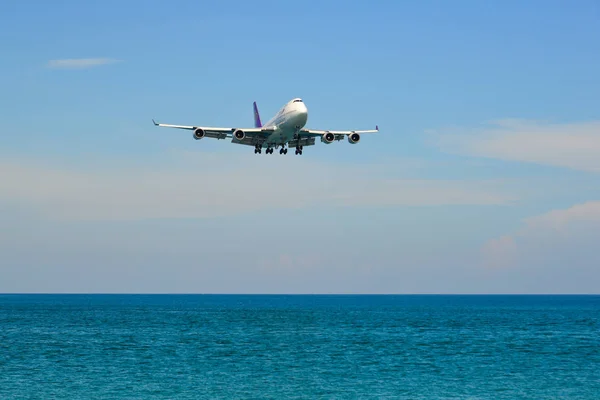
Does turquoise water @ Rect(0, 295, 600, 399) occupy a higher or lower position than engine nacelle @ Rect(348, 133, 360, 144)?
lower

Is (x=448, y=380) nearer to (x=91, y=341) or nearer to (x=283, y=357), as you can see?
→ (x=283, y=357)

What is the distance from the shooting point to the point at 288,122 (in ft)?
274

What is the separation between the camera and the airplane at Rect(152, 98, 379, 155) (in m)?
83.5

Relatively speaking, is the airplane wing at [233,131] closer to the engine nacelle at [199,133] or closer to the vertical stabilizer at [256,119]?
the engine nacelle at [199,133]

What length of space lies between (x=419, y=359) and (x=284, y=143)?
31435 millimetres

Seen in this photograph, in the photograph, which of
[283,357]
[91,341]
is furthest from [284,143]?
[91,341]

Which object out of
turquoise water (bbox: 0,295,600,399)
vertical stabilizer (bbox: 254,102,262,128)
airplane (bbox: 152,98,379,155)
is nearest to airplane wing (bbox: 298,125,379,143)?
airplane (bbox: 152,98,379,155)

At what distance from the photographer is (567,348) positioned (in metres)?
111

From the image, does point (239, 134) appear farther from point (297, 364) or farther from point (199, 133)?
point (297, 364)

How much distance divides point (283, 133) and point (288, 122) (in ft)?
11.8

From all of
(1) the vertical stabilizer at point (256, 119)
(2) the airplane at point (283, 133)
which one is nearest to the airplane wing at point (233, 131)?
(2) the airplane at point (283, 133)

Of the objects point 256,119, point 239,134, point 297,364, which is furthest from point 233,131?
point 256,119

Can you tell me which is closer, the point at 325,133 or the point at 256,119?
the point at 325,133

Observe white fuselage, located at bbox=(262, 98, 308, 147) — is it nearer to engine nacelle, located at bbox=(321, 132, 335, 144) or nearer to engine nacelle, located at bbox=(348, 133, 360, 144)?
engine nacelle, located at bbox=(321, 132, 335, 144)
